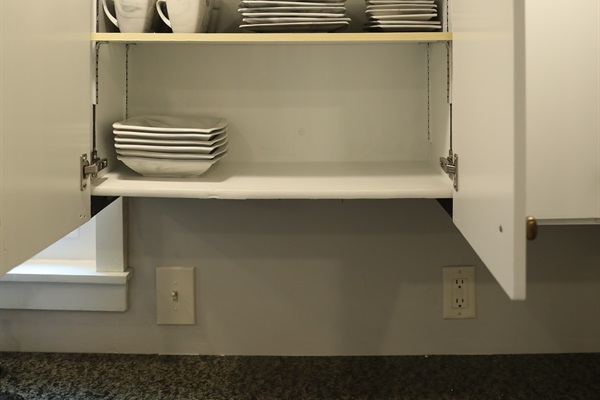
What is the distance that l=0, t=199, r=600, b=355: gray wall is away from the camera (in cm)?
149

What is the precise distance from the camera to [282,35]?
3.79ft

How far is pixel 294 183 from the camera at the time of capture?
125cm

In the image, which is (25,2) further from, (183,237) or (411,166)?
(411,166)

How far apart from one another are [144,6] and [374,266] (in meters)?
0.75

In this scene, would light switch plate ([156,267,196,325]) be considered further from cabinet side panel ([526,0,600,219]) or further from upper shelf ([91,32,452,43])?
cabinet side panel ([526,0,600,219])

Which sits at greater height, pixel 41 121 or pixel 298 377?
pixel 41 121

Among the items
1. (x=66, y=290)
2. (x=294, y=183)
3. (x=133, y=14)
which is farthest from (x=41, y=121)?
(x=66, y=290)

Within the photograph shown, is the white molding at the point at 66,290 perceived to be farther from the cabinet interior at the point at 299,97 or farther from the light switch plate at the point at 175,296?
the cabinet interior at the point at 299,97

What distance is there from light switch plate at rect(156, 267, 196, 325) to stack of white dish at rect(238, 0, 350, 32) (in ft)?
1.94

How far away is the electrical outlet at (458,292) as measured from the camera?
1493 mm

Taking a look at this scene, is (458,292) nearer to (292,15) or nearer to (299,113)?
(299,113)

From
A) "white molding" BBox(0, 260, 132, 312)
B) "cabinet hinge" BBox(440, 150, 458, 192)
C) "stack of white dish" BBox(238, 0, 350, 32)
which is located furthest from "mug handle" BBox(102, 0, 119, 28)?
"cabinet hinge" BBox(440, 150, 458, 192)

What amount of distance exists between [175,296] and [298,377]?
338mm

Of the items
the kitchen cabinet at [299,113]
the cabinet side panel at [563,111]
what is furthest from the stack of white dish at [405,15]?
the cabinet side panel at [563,111]
